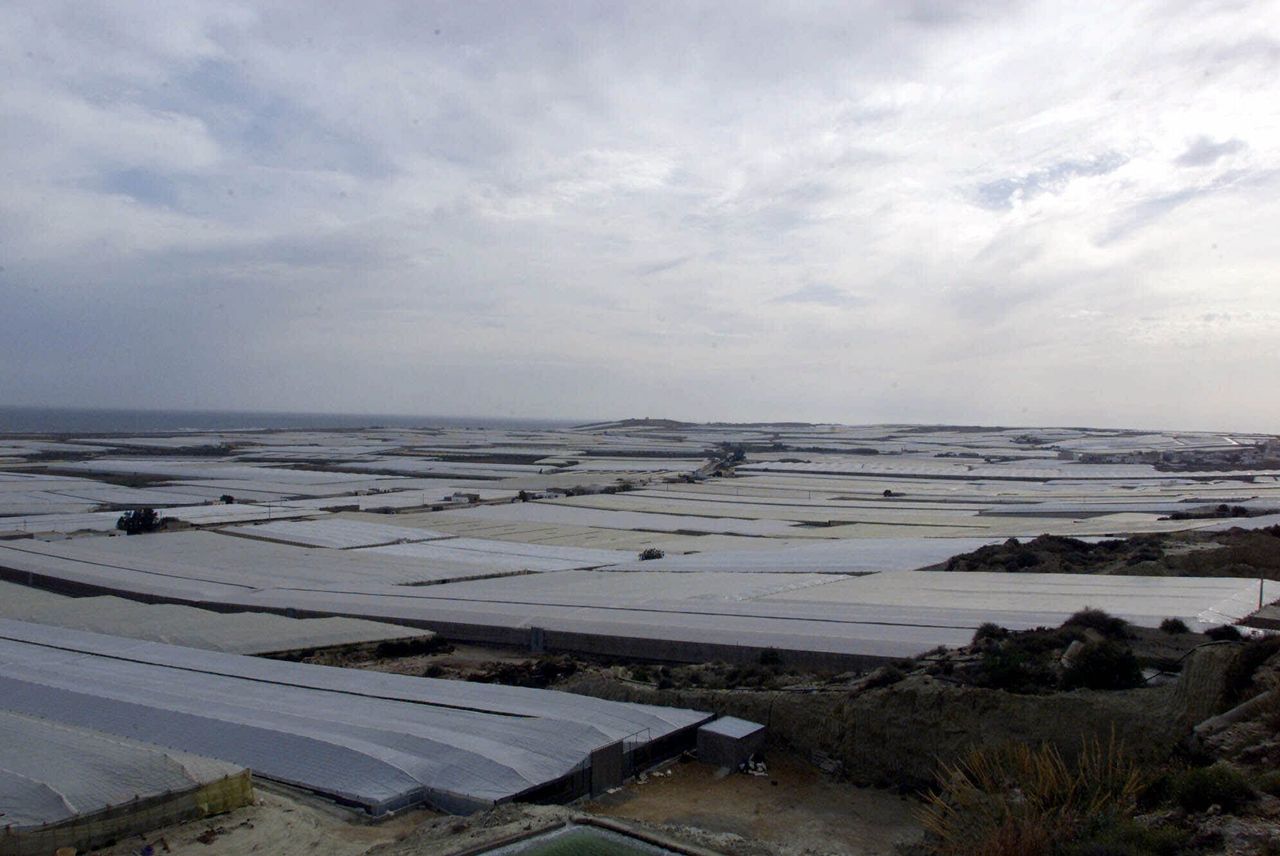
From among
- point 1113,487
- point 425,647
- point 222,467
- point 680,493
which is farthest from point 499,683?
point 222,467

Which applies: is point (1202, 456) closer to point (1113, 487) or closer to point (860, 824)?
point (1113, 487)

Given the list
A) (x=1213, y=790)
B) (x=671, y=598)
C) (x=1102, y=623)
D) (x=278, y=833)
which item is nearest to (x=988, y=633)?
(x=1102, y=623)

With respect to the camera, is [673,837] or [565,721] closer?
[673,837]

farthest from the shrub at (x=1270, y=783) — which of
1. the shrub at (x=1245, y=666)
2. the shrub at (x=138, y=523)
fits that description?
the shrub at (x=138, y=523)

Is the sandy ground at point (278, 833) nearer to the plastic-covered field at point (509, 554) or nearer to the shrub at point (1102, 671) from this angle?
the shrub at point (1102, 671)

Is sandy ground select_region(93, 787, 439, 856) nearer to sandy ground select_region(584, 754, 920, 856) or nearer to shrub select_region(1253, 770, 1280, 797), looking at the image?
sandy ground select_region(584, 754, 920, 856)

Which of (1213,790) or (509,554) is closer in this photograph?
(1213,790)

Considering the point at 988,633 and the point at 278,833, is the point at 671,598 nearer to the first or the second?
the point at 988,633
